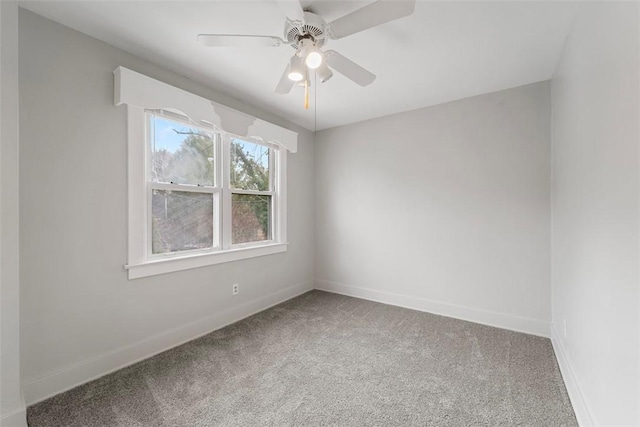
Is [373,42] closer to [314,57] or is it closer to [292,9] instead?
[314,57]

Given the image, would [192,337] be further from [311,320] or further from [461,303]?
[461,303]

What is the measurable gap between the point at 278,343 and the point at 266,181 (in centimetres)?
189

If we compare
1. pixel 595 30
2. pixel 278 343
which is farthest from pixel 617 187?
pixel 278 343

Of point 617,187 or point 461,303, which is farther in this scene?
point 461,303

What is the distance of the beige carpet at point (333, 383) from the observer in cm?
162

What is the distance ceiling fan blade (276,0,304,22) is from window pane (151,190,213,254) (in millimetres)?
1768

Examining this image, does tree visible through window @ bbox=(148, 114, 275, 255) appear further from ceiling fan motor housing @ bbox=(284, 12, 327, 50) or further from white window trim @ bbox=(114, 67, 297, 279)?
ceiling fan motor housing @ bbox=(284, 12, 327, 50)

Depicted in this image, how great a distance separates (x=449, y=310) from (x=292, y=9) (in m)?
3.19

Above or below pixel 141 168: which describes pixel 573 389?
below

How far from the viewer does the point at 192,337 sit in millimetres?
2564

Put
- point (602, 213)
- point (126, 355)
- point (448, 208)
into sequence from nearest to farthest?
point (602, 213) → point (126, 355) → point (448, 208)

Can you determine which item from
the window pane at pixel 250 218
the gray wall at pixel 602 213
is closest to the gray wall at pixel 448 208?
the gray wall at pixel 602 213

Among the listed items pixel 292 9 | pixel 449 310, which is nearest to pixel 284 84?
pixel 292 9

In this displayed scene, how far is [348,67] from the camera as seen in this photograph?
1.84 m
